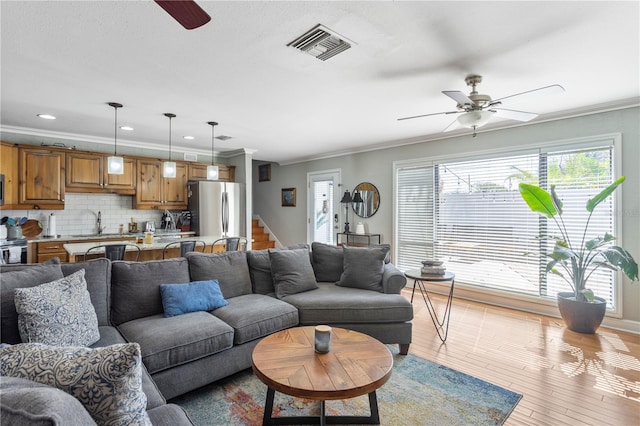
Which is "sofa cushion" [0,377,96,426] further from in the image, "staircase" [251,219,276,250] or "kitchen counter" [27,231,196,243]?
"staircase" [251,219,276,250]

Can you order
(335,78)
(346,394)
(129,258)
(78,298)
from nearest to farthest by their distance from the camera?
(346,394) → (78,298) → (335,78) → (129,258)

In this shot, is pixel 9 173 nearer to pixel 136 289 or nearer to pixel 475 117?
pixel 136 289

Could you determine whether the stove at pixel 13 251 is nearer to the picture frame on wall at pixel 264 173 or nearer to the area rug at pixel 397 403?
the area rug at pixel 397 403

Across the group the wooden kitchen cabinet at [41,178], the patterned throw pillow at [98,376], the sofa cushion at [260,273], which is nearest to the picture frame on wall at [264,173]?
the wooden kitchen cabinet at [41,178]

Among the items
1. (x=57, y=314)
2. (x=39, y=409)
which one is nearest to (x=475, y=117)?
(x=39, y=409)

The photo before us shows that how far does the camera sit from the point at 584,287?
140 inches

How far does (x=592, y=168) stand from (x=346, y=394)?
401cm

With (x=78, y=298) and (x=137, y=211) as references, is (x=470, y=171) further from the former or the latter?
(x=137, y=211)

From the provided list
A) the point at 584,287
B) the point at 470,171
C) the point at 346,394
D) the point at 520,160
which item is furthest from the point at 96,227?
the point at 584,287

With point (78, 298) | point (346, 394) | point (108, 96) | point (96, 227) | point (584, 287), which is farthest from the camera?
point (96, 227)

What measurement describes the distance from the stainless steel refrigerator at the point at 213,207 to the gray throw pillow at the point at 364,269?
3.32m

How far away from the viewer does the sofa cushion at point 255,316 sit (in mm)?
2425

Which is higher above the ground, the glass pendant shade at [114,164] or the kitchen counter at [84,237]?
the glass pendant shade at [114,164]

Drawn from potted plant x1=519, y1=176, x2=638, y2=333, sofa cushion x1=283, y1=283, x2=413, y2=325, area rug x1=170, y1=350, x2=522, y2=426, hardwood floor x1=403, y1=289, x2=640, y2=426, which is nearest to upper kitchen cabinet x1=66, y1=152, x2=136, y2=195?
sofa cushion x1=283, y1=283, x2=413, y2=325
